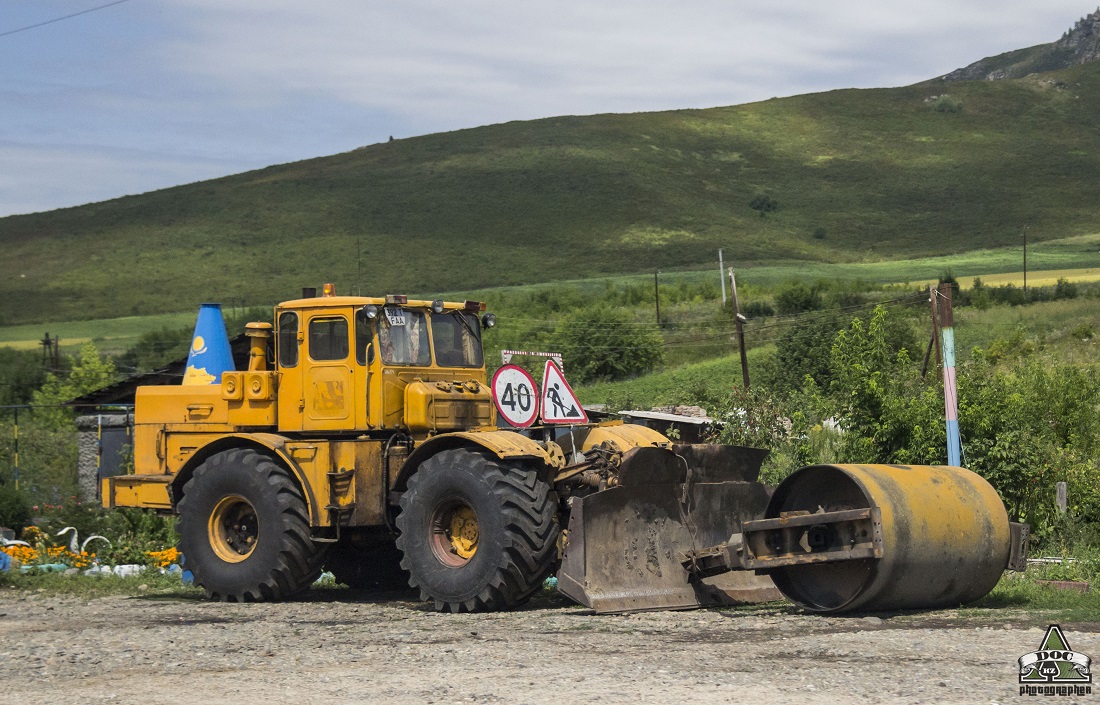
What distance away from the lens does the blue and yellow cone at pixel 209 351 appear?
1783cm

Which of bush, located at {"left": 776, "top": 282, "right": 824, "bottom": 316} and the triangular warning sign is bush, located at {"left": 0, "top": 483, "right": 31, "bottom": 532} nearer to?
the triangular warning sign

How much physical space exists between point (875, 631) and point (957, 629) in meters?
0.61

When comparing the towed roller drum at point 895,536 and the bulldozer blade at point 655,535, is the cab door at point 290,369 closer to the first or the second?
the bulldozer blade at point 655,535

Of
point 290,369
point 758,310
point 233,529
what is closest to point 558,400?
point 290,369

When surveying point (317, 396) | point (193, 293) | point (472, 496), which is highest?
point (193, 293)

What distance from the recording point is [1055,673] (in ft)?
25.9

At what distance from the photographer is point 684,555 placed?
41.2 ft

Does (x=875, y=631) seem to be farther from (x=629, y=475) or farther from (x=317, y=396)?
(x=317, y=396)

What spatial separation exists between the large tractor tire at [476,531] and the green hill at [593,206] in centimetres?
7856

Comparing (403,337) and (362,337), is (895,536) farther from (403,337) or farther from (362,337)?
(362,337)

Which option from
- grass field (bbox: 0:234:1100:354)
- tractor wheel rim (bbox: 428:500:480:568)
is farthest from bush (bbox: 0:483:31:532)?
grass field (bbox: 0:234:1100:354)

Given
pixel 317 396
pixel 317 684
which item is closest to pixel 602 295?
pixel 317 396

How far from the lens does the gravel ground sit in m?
8.00

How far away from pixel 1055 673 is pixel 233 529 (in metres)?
8.87
